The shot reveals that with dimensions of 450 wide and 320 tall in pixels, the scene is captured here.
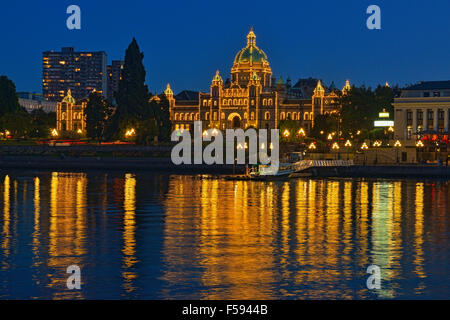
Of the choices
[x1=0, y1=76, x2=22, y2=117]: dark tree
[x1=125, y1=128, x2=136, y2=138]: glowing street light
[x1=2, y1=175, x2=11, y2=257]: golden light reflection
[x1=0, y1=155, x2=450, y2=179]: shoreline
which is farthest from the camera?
[x1=0, y1=76, x2=22, y2=117]: dark tree

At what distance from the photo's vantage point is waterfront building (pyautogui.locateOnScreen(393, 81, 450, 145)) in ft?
452

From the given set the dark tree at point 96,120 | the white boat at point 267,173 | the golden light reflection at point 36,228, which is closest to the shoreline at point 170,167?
the white boat at point 267,173

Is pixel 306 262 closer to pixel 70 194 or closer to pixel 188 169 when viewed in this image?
pixel 70 194

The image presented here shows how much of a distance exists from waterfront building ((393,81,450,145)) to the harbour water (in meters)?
63.9

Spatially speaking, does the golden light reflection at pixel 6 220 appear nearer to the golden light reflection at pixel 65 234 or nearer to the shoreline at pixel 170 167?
the golden light reflection at pixel 65 234

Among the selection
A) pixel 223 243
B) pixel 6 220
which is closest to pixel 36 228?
pixel 6 220

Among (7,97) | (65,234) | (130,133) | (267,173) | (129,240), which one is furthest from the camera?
(7,97)

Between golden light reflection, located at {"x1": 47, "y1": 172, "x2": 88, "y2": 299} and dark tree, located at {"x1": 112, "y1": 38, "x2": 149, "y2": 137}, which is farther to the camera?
dark tree, located at {"x1": 112, "y1": 38, "x2": 149, "y2": 137}

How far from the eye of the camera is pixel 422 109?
139 metres

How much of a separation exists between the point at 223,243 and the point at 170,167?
74.0 metres

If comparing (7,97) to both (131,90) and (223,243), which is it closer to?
(131,90)

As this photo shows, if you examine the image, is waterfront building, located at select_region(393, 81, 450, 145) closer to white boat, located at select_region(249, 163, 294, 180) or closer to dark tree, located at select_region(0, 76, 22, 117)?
white boat, located at select_region(249, 163, 294, 180)

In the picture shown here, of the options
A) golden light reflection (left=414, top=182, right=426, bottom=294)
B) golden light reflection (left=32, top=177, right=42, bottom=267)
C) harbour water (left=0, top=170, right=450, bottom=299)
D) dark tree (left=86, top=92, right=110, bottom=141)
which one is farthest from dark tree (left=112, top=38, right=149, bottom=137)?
golden light reflection (left=414, top=182, right=426, bottom=294)
